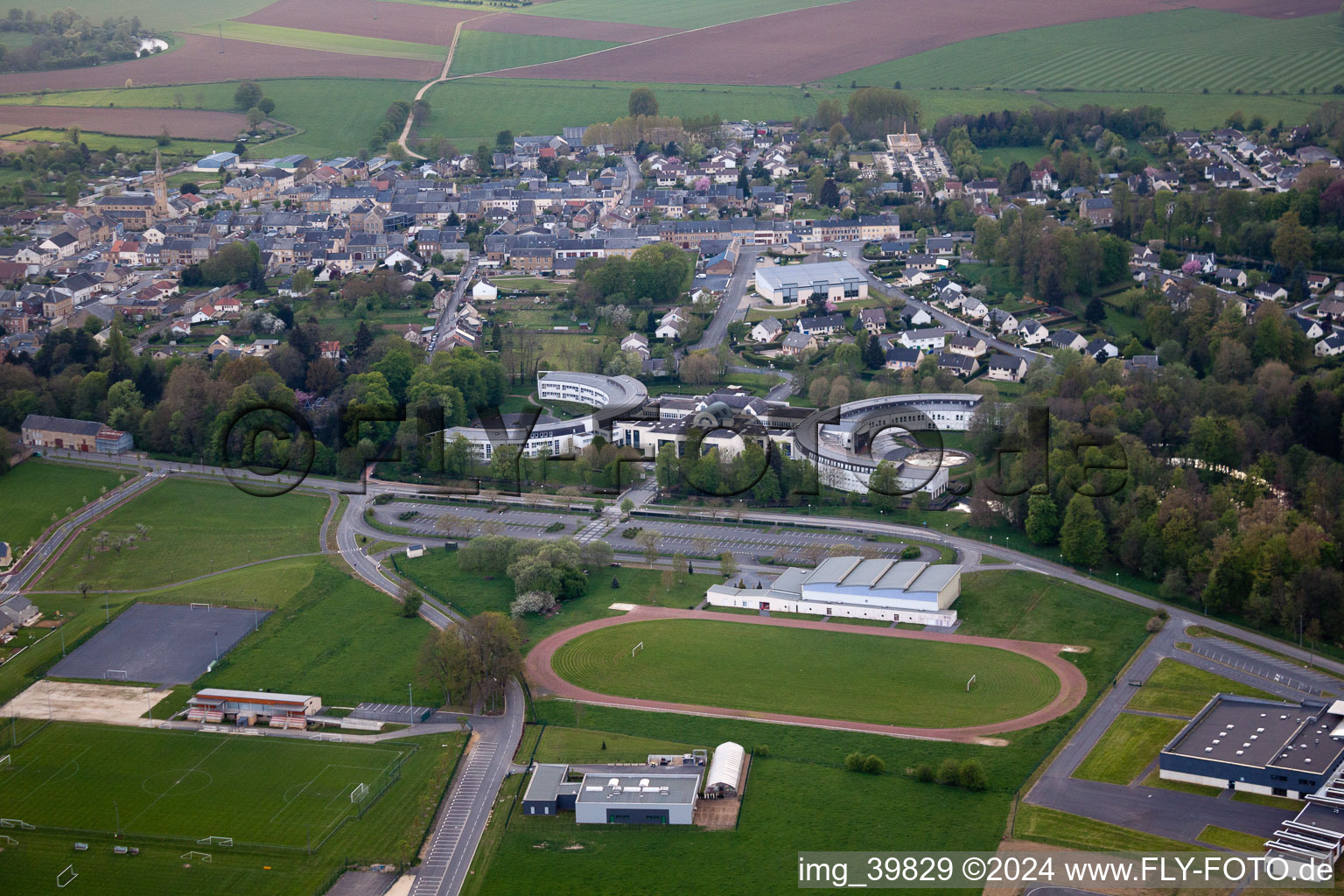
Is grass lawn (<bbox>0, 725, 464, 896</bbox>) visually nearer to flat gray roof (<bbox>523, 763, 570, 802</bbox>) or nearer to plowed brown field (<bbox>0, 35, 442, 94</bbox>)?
flat gray roof (<bbox>523, 763, 570, 802</bbox>)

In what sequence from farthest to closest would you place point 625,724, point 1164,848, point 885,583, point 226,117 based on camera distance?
point 226,117 < point 885,583 < point 625,724 < point 1164,848

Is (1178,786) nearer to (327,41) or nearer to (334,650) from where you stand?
(334,650)

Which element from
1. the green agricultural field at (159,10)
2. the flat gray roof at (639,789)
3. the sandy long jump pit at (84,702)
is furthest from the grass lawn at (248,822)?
the green agricultural field at (159,10)

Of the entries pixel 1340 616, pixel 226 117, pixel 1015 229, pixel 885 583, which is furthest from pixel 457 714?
pixel 226 117

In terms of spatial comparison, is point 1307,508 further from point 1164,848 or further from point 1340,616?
point 1164,848

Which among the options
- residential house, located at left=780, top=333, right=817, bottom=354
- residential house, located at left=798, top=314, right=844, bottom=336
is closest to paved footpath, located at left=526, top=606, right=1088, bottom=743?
residential house, located at left=780, top=333, right=817, bottom=354

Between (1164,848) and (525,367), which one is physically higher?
(525,367)
